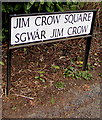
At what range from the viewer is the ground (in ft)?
9.75

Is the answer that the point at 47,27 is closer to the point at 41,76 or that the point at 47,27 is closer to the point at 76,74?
the point at 41,76

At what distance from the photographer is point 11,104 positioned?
2.98 m

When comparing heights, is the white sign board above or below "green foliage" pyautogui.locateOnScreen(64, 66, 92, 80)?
above

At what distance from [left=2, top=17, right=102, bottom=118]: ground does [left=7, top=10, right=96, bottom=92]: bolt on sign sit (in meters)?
0.35

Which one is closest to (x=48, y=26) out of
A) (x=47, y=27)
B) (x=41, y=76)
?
(x=47, y=27)

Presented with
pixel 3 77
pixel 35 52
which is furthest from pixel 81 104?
pixel 35 52

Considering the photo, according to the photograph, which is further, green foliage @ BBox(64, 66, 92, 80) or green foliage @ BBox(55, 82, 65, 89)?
green foliage @ BBox(64, 66, 92, 80)

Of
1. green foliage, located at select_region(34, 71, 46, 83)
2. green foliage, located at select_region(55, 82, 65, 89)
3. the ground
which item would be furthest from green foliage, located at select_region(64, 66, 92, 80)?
green foliage, located at select_region(34, 71, 46, 83)

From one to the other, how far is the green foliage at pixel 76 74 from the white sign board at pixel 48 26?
0.72m

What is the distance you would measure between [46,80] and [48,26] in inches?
37.1

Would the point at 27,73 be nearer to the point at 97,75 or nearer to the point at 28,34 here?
the point at 28,34

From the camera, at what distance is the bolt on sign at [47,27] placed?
294 cm

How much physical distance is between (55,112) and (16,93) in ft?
2.27

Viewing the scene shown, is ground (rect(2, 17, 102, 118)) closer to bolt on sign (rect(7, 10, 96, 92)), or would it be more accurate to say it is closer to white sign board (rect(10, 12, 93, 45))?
bolt on sign (rect(7, 10, 96, 92))
